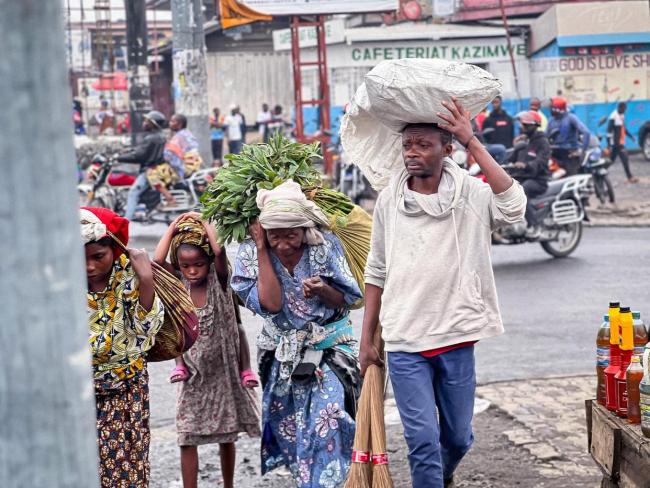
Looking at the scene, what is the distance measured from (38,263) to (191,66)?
1547 cm

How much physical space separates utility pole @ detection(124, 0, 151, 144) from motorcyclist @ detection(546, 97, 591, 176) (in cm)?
745

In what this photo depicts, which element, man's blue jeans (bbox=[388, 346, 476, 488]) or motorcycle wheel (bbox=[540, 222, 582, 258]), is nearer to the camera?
man's blue jeans (bbox=[388, 346, 476, 488])

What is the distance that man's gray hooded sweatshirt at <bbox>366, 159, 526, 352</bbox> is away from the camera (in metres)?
4.46

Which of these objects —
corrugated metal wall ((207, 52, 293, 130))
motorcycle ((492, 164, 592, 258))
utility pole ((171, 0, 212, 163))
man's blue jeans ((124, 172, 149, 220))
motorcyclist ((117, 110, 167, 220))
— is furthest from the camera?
corrugated metal wall ((207, 52, 293, 130))

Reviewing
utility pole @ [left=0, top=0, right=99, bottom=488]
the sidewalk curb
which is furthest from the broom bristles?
utility pole @ [left=0, top=0, right=99, bottom=488]

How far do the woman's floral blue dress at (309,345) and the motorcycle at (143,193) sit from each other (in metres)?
10.3

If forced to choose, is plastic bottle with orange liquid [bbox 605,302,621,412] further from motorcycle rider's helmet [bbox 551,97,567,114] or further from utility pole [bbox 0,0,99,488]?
motorcycle rider's helmet [bbox 551,97,567,114]

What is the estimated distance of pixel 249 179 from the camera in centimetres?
517

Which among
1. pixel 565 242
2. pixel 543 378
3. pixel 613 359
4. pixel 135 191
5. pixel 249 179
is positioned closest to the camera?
pixel 613 359

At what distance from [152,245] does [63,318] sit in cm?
1374

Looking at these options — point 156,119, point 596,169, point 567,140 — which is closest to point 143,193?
point 156,119

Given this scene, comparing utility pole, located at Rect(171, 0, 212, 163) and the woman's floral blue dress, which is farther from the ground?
utility pole, located at Rect(171, 0, 212, 163)

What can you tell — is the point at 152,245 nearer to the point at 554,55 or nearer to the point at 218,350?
the point at 218,350

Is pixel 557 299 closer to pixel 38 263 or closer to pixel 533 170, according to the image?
pixel 533 170
